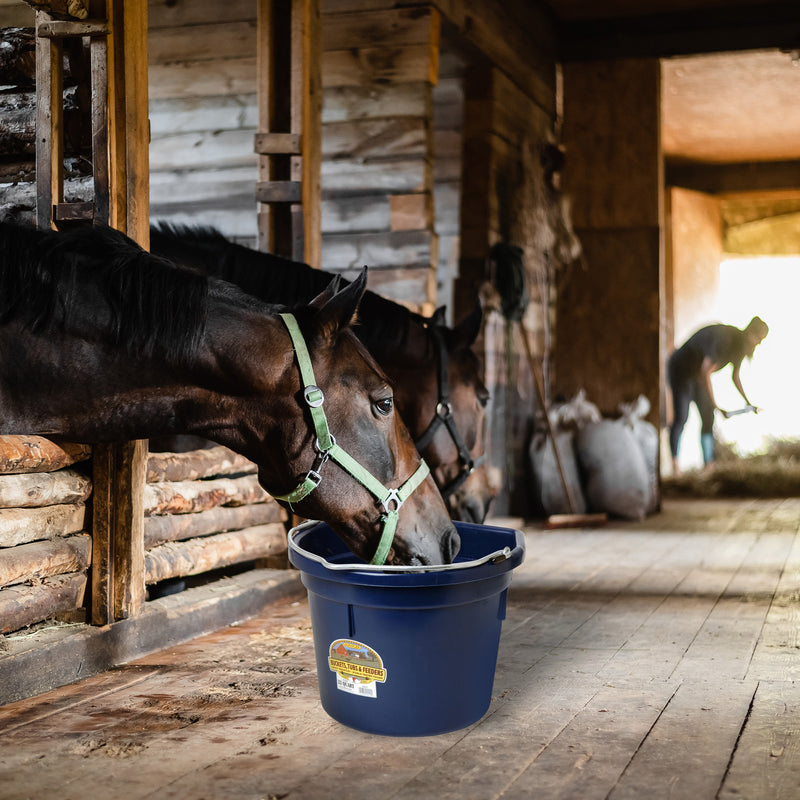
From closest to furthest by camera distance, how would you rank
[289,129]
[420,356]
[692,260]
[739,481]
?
[420,356] < [289,129] < [739,481] < [692,260]

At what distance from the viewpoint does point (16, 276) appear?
2146 mm

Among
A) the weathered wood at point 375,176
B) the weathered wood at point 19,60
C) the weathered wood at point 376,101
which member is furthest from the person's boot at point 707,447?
the weathered wood at point 19,60

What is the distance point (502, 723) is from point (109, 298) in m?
1.36

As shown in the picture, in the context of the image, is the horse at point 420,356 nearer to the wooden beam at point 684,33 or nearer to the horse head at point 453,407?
the horse head at point 453,407

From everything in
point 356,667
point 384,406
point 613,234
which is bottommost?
point 356,667

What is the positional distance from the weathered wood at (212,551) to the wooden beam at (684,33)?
5078mm

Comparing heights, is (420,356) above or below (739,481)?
above

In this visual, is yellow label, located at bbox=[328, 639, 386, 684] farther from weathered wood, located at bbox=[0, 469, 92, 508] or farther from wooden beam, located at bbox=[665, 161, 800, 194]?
wooden beam, located at bbox=[665, 161, 800, 194]

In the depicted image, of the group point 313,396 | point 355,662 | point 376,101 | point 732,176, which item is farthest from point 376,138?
point 732,176

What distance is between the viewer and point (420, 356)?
11.9 ft

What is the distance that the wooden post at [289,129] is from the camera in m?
3.95

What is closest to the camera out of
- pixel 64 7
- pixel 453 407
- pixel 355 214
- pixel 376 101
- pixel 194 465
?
pixel 64 7

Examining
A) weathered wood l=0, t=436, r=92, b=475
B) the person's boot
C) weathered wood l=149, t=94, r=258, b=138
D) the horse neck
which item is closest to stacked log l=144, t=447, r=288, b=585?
weathered wood l=0, t=436, r=92, b=475

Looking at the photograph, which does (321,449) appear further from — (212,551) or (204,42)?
(204,42)
